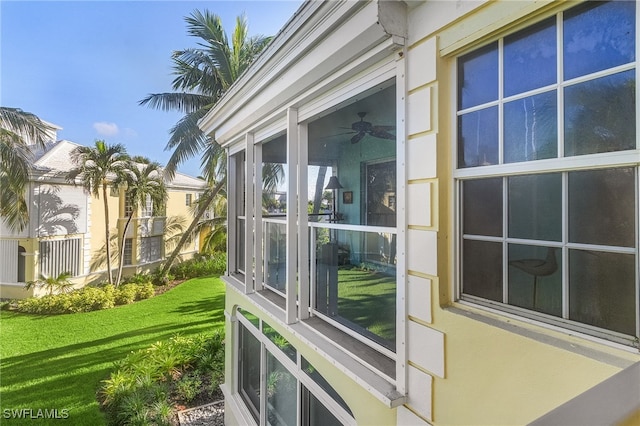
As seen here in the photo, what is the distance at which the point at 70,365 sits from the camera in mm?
9812

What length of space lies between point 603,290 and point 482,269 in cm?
54

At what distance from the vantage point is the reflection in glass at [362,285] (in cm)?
254

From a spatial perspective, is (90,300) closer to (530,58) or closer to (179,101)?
(179,101)

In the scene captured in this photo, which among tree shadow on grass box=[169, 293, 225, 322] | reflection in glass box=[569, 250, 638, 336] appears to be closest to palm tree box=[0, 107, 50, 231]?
tree shadow on grass box=[169, 293, 225, 322]

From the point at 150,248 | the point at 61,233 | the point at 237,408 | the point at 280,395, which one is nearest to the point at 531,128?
the point at 280,395

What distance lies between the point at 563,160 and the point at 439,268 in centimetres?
83

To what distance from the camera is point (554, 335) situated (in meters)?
1.41

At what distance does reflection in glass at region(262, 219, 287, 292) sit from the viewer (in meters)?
4.07

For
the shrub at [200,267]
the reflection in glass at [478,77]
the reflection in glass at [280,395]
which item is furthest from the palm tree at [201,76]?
the reflection in glass at [478,77]

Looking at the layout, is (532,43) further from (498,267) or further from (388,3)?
(498,267)

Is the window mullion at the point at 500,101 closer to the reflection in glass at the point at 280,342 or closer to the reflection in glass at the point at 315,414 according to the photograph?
the reflection in glass at the point at 315,414

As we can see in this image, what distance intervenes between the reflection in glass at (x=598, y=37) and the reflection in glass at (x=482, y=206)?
0.60m

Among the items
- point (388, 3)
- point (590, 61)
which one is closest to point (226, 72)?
point (388, 3)

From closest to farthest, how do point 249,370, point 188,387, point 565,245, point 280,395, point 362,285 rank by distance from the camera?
point 565,245 < point 362,285 < point 280,395 < point 249,370 < point 188,387
